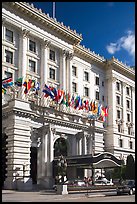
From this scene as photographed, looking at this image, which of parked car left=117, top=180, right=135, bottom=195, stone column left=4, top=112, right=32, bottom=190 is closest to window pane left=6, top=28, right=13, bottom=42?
stone column left=4, top=112, right=32, bottom=190

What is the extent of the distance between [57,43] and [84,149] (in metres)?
18.9

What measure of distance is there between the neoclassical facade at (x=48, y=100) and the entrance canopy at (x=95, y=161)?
3639 millimetres

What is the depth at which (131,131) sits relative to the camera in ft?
245

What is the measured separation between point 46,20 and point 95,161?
83.0ft

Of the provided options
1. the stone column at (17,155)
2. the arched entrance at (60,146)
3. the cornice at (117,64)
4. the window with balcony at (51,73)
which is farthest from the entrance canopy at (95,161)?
the cornice at (117,64)

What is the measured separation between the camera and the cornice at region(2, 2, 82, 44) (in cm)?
4934

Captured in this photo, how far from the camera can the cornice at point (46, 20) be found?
162 feet

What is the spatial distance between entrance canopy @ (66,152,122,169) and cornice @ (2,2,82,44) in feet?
75.6

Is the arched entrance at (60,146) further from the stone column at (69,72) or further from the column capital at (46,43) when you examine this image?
the column capital at (46,43)

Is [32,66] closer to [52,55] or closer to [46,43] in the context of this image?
[46,43]

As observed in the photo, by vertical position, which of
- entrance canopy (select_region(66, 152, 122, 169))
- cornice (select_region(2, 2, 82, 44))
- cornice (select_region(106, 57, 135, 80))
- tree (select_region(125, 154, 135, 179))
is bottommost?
tree (select_region(125, 154, 135, 179))

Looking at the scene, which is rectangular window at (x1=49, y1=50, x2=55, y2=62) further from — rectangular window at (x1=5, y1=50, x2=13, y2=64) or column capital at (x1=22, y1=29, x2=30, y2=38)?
rectangular window at (x1=5, y1=50, x2=13, y2=64)

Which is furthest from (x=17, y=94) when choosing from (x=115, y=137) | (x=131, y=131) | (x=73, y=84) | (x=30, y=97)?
(x=131, y=131)

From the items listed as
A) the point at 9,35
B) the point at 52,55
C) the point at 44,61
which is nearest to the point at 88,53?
the point at 52,55
